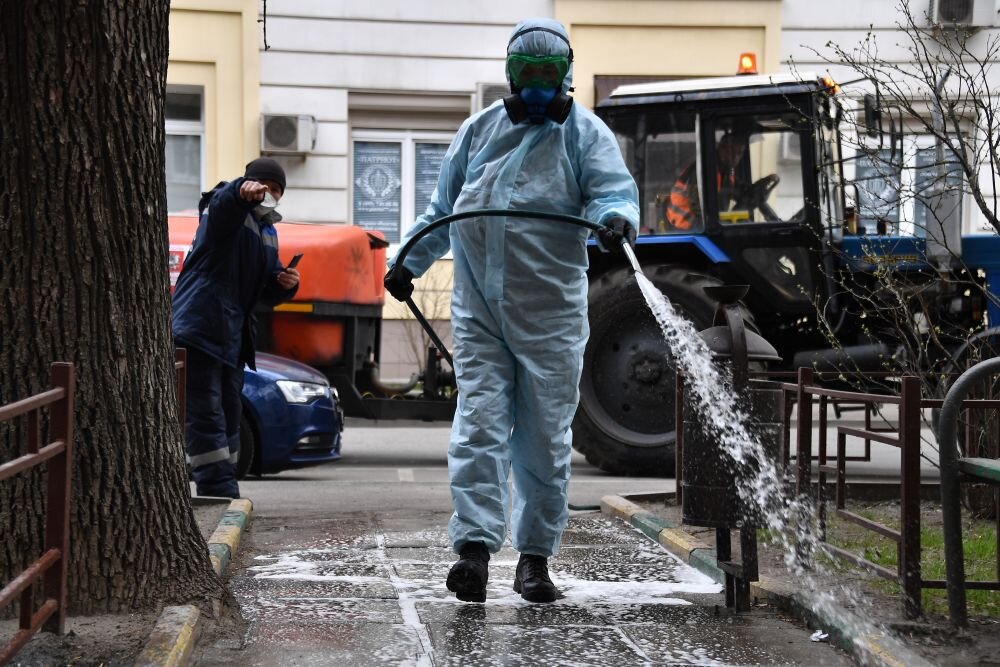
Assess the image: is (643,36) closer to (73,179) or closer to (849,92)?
(849,92)

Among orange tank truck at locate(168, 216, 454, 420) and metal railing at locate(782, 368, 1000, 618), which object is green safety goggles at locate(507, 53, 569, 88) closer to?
metal railing at locate(782, 368, 1000, 618)

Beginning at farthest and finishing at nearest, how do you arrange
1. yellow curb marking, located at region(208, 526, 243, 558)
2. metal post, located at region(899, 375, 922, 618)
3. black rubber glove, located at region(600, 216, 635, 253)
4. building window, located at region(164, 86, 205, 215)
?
building window, located at region(164, 86, 205, 215)
yellow curb marking, located at region(208, 526, 243, 558)
black rubber glove, located at region(600, 216, 635, 253)
metal post, located at region(899, 375, 922, 618)

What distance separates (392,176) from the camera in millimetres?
17875

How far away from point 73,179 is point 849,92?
7.33m

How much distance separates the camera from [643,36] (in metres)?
17.6

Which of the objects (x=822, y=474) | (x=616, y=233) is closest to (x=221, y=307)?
(x=616, y=233)

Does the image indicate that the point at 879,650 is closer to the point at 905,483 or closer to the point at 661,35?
the point at 905,483

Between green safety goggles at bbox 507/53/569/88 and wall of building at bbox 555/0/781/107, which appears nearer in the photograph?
green safety goggles at bbox 507/53/569/88

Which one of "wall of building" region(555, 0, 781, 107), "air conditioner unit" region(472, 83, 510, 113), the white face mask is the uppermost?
"wall of building" region(555, 0, 781, 107)

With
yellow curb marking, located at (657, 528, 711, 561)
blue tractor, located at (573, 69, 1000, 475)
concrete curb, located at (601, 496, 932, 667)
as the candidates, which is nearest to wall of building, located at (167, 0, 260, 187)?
blue tractor, located at (573, 69, 1000, 475)

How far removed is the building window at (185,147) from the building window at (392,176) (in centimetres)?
192

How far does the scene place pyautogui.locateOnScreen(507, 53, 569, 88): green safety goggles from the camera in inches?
199

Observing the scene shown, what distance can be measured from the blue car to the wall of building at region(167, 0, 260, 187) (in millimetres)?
7776

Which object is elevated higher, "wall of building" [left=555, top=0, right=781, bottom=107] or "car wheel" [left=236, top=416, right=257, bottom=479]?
"wall of building" [left=555, top=0, right=781, bottom=107]
